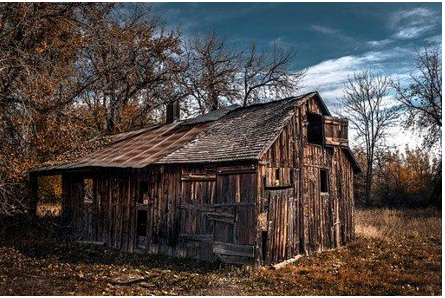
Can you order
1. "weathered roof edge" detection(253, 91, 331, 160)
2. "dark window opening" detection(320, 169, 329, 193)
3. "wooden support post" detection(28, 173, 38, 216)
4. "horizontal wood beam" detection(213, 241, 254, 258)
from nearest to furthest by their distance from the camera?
"horizontal wood beam" detection(213, 241, 254, 258) < "weathered roof edge" detection(253, 91, 331, 160) < "dark window opening" detection(320, 169, 329, 193) < "wooden support post" detection(28, 173, 38, 216)

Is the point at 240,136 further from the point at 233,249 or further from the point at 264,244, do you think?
the point at 233,249

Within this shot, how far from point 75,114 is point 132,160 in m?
3.49

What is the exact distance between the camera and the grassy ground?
35.2 feet

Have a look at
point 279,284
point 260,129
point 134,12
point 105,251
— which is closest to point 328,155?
point 260,129

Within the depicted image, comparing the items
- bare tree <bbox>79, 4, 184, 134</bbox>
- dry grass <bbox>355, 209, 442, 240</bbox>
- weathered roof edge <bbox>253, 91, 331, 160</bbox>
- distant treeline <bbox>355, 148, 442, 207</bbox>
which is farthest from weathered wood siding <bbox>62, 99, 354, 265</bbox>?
distant treeline <bbox>355, 148, 442, 207</bbox>

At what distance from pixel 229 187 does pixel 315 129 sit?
5.17 m

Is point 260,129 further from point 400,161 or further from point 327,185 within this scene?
point 400,161

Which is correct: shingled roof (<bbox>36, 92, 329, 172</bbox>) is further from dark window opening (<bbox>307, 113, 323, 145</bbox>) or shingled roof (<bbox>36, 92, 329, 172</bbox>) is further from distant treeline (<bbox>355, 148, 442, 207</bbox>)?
distant treeline (<bbox>355, 148, 442, 207</bbox>)

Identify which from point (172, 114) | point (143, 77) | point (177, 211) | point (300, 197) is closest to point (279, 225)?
point (300, 197)

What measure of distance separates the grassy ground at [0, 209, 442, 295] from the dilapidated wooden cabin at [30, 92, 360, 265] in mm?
780

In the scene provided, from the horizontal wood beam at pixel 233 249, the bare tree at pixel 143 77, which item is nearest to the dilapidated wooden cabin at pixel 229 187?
the horizontal wood beam at pixel 233 249

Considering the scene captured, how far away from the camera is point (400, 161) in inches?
1810

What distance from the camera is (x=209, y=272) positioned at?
1255cm

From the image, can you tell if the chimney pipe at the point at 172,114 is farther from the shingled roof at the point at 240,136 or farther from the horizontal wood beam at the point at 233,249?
the horizontal wood beam at the point at 233,249
